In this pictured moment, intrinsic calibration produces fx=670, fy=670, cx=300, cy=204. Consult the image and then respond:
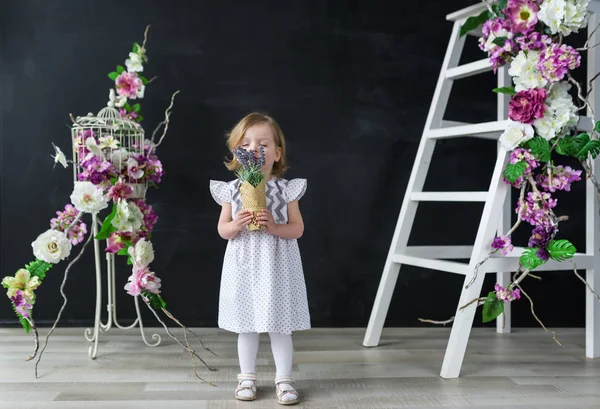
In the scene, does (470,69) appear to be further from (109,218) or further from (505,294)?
(109,218)

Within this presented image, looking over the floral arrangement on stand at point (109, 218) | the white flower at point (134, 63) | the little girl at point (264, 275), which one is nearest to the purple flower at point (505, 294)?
the little girl at point (264, 275)

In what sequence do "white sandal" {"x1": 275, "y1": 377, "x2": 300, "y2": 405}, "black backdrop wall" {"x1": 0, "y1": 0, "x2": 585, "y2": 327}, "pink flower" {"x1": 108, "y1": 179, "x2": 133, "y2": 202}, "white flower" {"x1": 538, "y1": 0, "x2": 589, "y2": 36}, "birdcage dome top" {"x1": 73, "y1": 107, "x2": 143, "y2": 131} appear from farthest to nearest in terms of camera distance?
"black backdrop wall" {"x1": 0, "y1": 0, "x2": 585, "y2": 327}, "birdcage dome top" {"x1": 73, "y1": 107, "x2": 143, "y2": 131}, "pink flower" {"x1": 108, "y1": 179, "x2": 133, "y2": 202}, "white flower" {"x1": 538, "y1": 0, "x2": 589, "y2": 36}, "white sandal" {"x1": 275, "y1": 377, "x2": 300, "y2": 405}

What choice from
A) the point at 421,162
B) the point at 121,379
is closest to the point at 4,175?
the point at 121,379

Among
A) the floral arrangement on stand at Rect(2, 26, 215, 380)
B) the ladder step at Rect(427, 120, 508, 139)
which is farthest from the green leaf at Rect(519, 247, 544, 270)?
the floral arrangement on stand at Rect(2, 26, 215, 380)

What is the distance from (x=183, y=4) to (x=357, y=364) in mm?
1774

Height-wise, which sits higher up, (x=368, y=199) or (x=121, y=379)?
(x=368, y=199)

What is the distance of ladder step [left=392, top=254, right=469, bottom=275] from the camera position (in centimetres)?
231

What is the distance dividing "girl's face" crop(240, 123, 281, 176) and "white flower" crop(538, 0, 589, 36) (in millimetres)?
949

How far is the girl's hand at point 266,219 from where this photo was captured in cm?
194

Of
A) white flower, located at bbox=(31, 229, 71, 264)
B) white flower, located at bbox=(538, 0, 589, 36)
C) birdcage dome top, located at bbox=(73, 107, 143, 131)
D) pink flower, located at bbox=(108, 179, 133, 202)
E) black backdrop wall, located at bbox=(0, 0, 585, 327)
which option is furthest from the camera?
black backdrop wall, located at bbox=(0, 0, 585, 327)

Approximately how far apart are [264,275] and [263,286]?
1.3 inches

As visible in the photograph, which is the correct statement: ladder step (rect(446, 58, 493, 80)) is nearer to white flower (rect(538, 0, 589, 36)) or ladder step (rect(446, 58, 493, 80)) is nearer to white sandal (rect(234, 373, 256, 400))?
white flower (rect(538, 0, 589, 36))

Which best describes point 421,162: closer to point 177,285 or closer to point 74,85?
point 177,285

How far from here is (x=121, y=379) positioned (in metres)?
2.19
